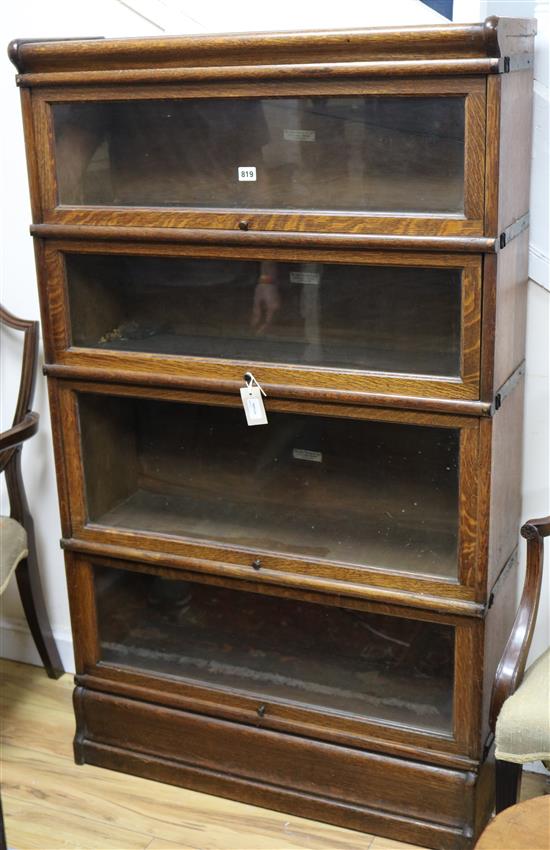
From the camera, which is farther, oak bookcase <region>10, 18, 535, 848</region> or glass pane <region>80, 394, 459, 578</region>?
glass pane <region>80, 394, 459, 578</region>

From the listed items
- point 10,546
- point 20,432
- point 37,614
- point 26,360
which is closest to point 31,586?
point 37,614

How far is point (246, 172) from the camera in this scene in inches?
76.8

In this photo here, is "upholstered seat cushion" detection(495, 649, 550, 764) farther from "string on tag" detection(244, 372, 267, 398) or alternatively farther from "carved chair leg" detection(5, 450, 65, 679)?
"carved chair leg" detection(5, 450, 65, 679)

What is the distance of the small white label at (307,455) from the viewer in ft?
7.17

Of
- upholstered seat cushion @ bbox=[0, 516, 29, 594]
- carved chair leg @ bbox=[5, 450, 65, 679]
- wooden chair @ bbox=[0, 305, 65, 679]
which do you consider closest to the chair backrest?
wooden chair @ bbox=[0, 305, 65, 679]

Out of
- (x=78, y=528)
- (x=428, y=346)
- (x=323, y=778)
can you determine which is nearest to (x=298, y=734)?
(x=323, y=778)

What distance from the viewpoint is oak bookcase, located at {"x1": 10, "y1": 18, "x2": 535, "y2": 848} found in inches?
70.8

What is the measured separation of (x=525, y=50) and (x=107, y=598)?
143cm

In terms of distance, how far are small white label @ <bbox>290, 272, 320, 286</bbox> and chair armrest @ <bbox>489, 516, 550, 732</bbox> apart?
0.59 meters

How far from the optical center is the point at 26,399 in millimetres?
2512

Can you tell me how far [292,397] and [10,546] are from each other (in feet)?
2.88

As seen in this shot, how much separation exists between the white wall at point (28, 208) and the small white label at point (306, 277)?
1.46 ft

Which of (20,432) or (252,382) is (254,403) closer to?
(252,382)

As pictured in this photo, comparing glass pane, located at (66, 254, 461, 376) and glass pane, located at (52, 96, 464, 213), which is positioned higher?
glass pane, located at (52, 96, 464, 213)
